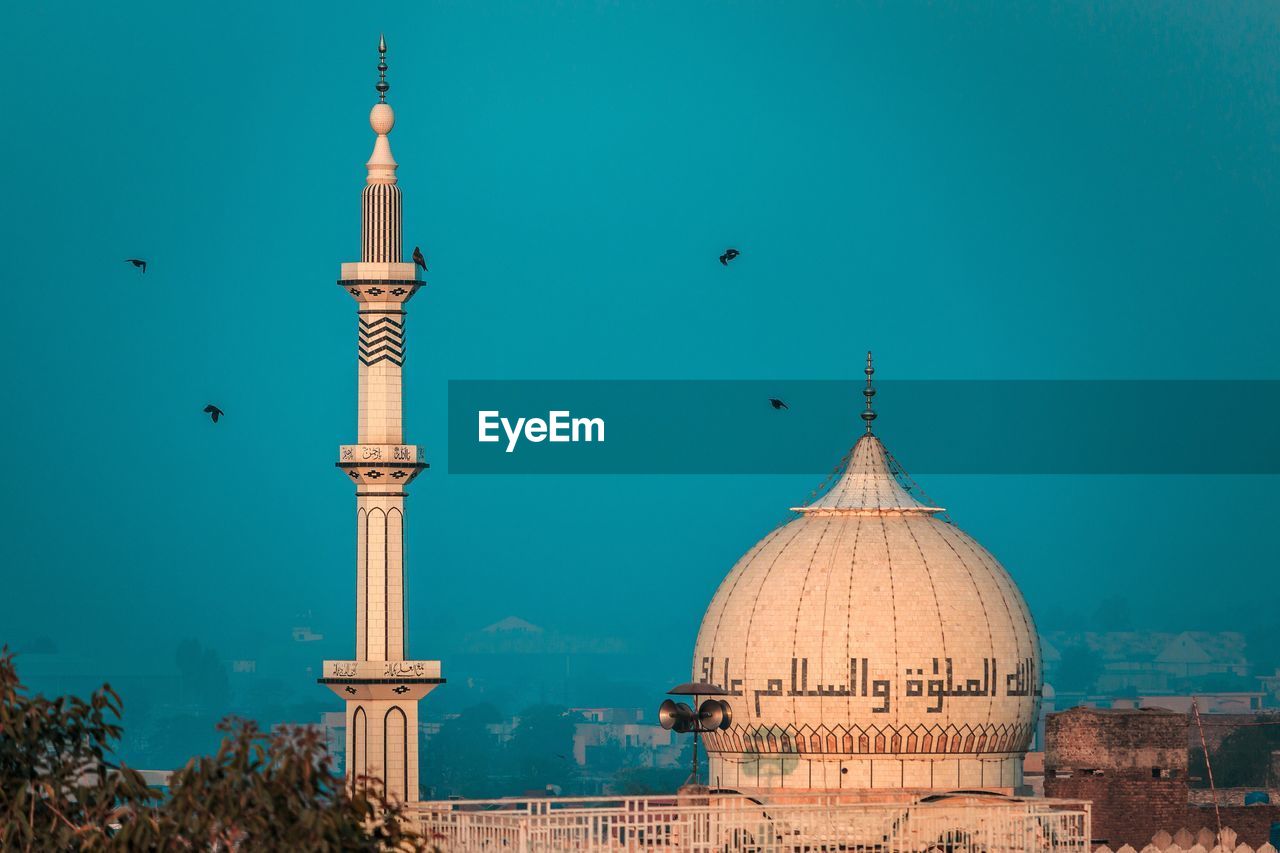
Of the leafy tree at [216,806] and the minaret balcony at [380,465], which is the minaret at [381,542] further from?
the leafy tree at [216,806]

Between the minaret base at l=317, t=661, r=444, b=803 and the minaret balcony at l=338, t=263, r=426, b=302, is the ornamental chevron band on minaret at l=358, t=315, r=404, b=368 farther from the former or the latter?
the minaret base at l=317, t=661, r=444, b=803

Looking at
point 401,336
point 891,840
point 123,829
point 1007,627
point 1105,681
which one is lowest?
point 123,829

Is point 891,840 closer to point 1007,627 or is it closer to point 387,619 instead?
point 1007,627

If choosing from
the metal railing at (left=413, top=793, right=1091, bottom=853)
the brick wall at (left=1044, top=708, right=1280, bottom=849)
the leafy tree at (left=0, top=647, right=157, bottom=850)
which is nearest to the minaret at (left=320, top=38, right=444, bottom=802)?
the metal railing at (left=413, top=793, right=1091, bottom=853)

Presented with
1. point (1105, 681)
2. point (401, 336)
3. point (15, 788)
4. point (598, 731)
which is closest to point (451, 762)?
point (598, 731)

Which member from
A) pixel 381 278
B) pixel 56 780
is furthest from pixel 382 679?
pixel 56 780

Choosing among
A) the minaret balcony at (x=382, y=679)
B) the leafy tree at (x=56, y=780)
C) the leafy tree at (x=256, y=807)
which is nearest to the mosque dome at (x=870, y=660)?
the minaret balcony at (x=382, y=679)
